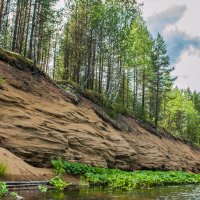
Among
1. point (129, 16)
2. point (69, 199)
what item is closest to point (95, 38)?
point (129, 16)

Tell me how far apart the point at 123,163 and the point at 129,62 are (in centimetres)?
1839

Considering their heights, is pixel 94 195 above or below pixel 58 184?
below

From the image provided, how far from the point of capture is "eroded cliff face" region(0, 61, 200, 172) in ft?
61.1

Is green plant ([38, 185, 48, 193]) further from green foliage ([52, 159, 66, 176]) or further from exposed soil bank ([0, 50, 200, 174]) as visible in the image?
exposed soil bank ([0, 50, 200, 174])

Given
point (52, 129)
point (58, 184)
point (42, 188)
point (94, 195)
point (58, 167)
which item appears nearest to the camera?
point (94, 195)

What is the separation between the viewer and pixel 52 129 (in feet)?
68.3

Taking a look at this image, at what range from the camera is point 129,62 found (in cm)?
4238

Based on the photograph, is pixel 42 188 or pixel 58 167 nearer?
pixel 42 188

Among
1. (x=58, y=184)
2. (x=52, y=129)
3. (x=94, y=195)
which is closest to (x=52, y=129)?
(x=52, y=129)

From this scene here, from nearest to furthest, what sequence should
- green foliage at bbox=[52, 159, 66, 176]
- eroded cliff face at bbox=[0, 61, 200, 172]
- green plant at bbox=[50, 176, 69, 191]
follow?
green plant at bbox=[50, 176, 69, 191], green foliage at bbox=[52, 159, 66, 176], eroded cliff face at bbox=[0, 61, 200, 172]

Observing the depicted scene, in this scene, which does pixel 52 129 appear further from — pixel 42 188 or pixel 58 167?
pixel 42 188

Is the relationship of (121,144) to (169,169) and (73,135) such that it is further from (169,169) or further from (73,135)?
(169,169)

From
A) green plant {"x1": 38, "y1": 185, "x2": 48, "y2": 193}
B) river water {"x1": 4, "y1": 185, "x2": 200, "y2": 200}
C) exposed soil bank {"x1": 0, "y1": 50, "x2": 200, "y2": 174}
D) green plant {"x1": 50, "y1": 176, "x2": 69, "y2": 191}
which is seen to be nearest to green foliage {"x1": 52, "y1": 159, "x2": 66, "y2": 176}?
exposed soil bank {"x1": 0, "y1": 50, "x2": 200, "y2": 174}

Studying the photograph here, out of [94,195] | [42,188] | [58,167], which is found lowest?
[94,195]
